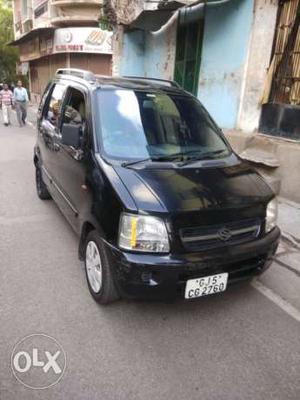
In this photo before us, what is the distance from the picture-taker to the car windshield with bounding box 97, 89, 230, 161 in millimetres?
3146

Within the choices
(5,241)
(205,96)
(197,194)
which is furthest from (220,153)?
(205,96)

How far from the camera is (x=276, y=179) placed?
5875 millimetres

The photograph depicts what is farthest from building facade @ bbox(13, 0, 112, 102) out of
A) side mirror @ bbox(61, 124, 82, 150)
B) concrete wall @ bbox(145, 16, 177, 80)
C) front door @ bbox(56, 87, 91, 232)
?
side mirror @ bbox(61, 124, 82, 150)

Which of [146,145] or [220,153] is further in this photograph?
[220,153]

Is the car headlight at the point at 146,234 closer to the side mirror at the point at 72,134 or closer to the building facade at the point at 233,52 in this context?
the side mirror at the point at 72,134

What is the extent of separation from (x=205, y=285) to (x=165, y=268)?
1.29 ft

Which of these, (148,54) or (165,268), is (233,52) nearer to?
(148,54)

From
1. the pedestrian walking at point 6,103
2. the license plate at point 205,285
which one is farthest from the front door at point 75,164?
the pedestrian walking at point 6,103

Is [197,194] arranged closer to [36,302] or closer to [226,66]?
[36,302]

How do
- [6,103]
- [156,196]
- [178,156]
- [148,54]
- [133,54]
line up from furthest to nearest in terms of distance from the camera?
[6,103]
[133,54]
[148,54]
[178,156]
[156,196]

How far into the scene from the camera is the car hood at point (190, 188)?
250cm

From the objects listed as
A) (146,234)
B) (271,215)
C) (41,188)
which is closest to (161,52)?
(41,188)

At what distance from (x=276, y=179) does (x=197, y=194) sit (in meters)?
3.71

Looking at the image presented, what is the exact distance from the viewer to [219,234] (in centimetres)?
262
